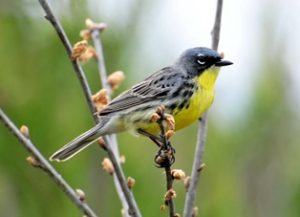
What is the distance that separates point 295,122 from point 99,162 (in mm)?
1273

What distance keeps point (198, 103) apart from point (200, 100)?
22 millimetres

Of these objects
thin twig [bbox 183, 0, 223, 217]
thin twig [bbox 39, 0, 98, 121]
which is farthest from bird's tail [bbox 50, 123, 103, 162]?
thin twig [bbox 39, 0, 98, 121]

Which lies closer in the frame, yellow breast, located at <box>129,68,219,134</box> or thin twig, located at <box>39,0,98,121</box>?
thin twig, located at <box>39,0,98,121</box>

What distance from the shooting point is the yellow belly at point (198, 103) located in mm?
3977

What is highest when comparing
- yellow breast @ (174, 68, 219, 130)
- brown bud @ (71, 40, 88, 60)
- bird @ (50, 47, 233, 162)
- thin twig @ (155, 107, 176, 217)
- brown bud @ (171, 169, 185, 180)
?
brown bud @ (71, 40, 88, 60)

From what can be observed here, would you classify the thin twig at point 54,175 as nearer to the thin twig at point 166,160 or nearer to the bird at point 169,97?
the thin twig at point 166,160

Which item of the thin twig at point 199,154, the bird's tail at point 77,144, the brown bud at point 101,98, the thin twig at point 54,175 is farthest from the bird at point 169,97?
the thin twig at point 54,175

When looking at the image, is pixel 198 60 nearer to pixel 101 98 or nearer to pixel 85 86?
pixel 101 98

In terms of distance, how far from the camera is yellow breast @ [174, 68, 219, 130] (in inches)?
157

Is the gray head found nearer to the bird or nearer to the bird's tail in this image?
the bird

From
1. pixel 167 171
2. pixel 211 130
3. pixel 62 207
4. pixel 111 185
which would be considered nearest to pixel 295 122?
pixel 211 130

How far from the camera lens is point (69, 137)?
4281mm

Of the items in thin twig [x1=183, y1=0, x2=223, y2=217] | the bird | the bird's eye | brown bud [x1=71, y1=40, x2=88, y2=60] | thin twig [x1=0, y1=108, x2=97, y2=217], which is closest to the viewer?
thin twig [x1=0, y1=108, x2=97, y2=217]

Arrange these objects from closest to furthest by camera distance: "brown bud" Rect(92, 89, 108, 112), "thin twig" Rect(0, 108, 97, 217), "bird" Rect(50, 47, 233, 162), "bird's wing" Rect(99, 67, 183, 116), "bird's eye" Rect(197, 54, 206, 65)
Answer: "thin twig" Rect(0, 108, 97, 217)
"brown bud" Rect(92, 89, 108, 112)
"bird" Rect(50, 47, 233, 162)
"bird's wing" Rect(99, 67, 183, 116)
"bird's eye" Rect(197, 54, 206, 65)
